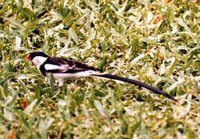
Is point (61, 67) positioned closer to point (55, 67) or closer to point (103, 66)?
point (55, 67)

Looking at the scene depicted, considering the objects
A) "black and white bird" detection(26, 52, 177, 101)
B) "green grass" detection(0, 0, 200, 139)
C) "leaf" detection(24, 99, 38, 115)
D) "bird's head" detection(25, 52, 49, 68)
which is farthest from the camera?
"bird's head" detection(25, 52, 49, 68)

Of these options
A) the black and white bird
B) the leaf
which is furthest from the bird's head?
the leaf

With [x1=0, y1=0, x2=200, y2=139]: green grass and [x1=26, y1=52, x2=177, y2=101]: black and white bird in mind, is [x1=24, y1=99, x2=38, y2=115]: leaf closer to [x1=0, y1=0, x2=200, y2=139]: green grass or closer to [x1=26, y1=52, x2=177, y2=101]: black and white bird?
[x1=0, y1=0, x2=200, y2=139]: green grass

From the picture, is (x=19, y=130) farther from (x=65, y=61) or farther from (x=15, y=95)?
(x=65, y=61)

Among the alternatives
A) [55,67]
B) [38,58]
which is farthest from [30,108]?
[38,58]

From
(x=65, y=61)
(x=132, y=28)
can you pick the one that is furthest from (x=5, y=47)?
(x=132, y=28)
